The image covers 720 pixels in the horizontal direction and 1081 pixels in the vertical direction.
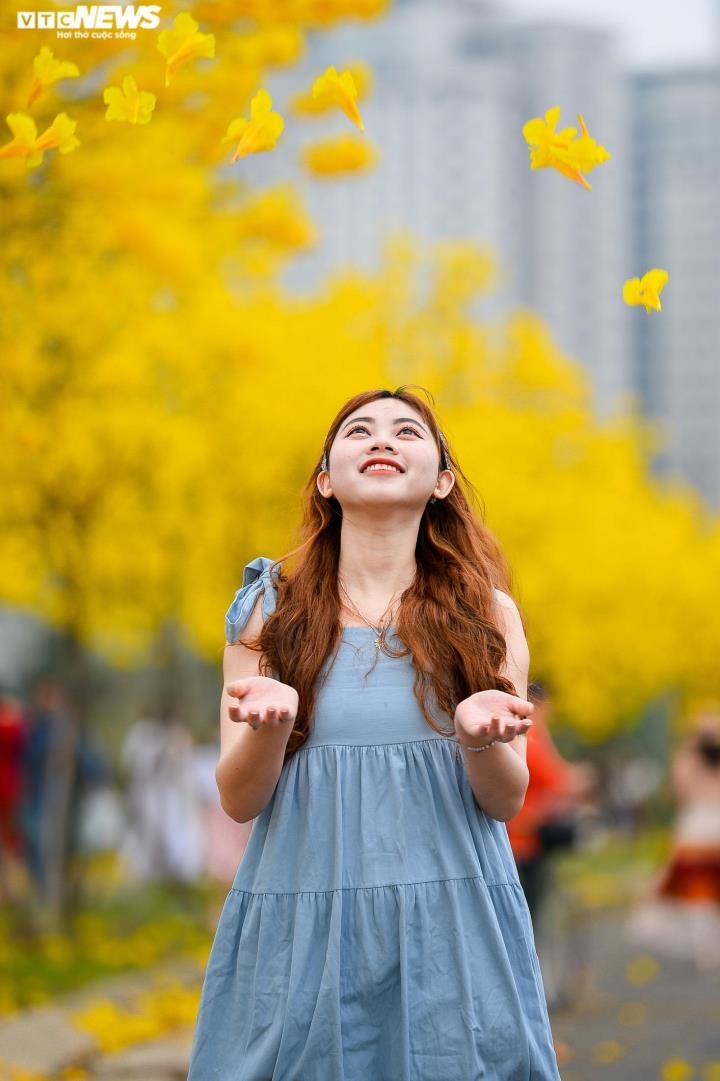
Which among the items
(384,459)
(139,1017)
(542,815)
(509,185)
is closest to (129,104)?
(384,459)

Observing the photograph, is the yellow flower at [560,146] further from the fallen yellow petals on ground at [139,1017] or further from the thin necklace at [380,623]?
the fallen yellow petals on ground at [139,1017]

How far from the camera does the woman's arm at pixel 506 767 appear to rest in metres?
2.94

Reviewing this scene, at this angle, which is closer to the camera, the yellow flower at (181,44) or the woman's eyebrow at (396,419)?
the woman's eyebrow at (396,419)

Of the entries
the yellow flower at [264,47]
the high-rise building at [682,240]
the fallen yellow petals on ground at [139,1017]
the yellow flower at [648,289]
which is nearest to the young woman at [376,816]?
the yellow flower at [648,289]

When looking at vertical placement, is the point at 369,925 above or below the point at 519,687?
below

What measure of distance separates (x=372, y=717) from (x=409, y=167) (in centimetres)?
11718

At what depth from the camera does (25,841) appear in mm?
14031

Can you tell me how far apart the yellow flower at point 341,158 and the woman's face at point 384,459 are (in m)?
3.96

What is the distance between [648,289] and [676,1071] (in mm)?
4735

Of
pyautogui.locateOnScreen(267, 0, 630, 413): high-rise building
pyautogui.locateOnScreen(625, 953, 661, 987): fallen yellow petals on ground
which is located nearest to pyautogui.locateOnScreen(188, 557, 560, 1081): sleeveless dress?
pyautogui.locateOnScreen(625, 953, 661, 987): fallen yellow petals on ground

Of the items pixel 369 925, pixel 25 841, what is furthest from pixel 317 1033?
pixel 25 841

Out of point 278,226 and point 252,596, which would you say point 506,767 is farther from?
point 278,226

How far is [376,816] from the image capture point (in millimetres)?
2994

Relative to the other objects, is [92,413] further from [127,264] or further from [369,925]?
[369,925]
